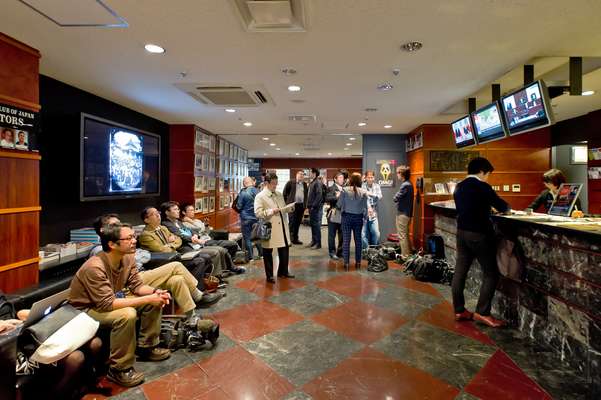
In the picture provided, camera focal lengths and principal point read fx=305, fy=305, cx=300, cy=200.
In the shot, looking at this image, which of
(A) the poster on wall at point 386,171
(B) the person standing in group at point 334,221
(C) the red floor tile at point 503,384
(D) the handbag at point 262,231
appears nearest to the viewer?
(C) the red floor tile at point 503,384

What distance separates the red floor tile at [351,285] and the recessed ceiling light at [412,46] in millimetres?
2879

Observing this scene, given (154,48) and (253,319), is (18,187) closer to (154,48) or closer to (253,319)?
(154,48)

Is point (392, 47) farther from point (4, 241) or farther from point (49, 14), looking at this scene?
point (4, 241)

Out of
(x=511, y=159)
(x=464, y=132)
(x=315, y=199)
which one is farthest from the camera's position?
(x=315, y=199)

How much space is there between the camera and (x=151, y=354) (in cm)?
251

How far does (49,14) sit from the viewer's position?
2.33 metres

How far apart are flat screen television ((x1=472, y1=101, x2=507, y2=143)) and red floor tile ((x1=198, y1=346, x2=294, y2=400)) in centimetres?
365

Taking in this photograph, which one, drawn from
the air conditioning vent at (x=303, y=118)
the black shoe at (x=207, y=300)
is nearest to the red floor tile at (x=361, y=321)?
the black shoe at (x=207, y=300)

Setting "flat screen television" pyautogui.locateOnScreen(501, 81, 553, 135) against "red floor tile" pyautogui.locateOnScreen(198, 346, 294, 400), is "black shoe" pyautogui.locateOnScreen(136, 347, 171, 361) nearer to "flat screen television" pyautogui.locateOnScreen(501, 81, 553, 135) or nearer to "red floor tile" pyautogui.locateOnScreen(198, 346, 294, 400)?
"red floor tile" pyautogui.locateOnScreen(198, 346, 294, 400)

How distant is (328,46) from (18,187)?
3.09 meters

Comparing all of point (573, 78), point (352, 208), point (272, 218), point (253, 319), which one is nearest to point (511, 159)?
point (573, 78)

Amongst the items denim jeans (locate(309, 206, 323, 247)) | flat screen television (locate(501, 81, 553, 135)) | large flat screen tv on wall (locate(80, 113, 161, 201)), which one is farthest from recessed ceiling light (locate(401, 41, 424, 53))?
denim jeans (locate(309, 206, 323, 247))

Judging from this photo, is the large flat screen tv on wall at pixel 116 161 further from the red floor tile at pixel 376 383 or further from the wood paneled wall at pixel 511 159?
the wood paneled wall at pixel 511 159

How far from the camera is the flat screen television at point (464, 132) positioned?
4.34m
